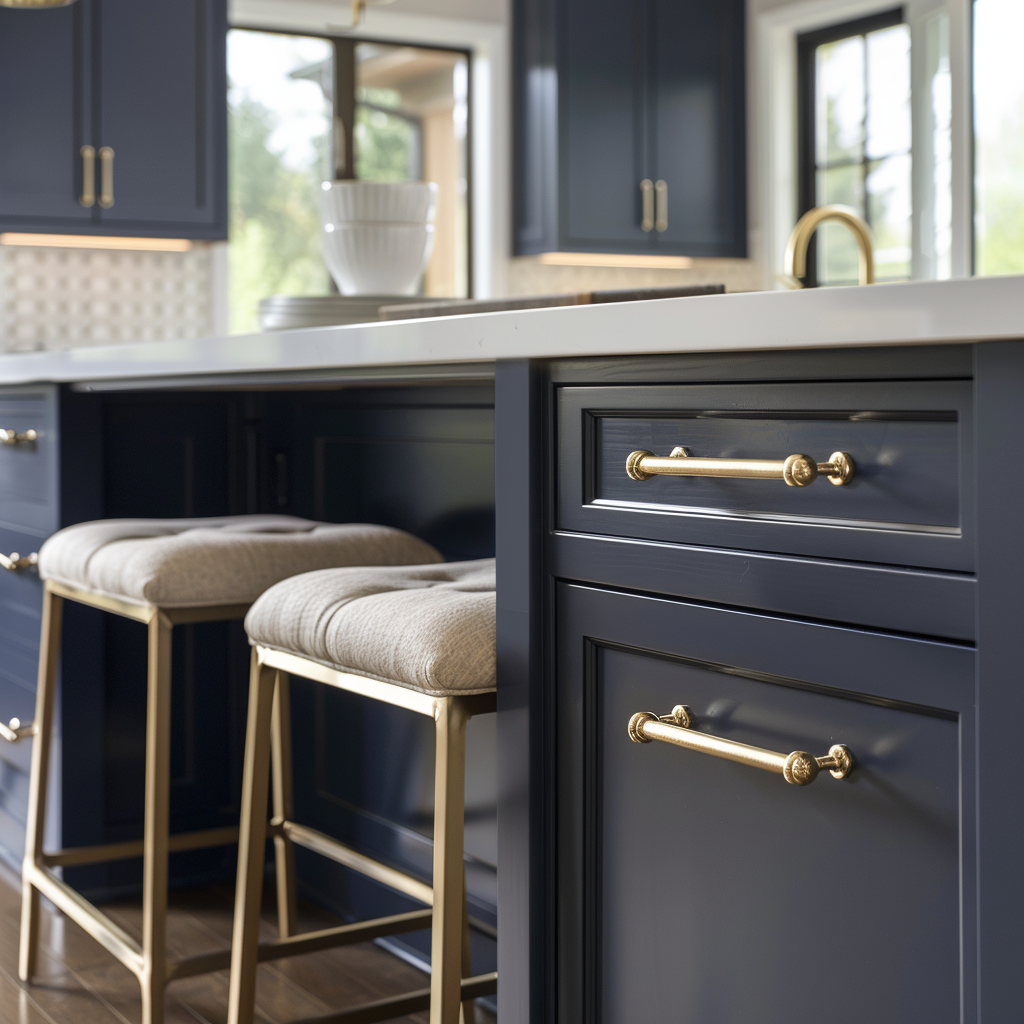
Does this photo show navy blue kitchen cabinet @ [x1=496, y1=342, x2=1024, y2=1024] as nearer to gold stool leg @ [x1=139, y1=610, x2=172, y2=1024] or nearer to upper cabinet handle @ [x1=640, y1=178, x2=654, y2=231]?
gold stool leg @ [x1=139, y1=610, x2=172, y2=1024]

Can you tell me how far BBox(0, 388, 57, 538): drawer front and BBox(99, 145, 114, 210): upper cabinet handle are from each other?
1.39m

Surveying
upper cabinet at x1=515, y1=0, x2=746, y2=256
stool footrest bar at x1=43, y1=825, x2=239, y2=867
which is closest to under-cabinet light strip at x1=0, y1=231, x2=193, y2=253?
upper cabinet at x1=515, y1=0, x2=746, y2=256

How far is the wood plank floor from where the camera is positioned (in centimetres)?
196

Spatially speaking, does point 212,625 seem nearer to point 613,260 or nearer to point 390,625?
point 390,625

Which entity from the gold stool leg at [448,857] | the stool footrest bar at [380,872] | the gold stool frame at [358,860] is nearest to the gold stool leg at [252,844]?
the gold stool frame at [358,860]

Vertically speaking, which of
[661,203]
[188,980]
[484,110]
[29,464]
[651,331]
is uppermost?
[484,110]

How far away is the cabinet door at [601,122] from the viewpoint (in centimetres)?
471

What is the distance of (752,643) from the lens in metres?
1.04

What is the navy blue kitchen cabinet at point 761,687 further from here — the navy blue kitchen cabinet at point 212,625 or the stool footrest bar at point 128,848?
the stool footrest bar at point 128,848

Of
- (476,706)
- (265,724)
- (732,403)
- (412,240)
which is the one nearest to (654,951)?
(476,706)

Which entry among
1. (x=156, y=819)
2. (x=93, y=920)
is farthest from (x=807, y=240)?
(x=93, y=920)

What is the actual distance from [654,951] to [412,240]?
1.58m

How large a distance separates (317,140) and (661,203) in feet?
4.10

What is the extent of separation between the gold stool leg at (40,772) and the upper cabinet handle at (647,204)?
3226 mm
